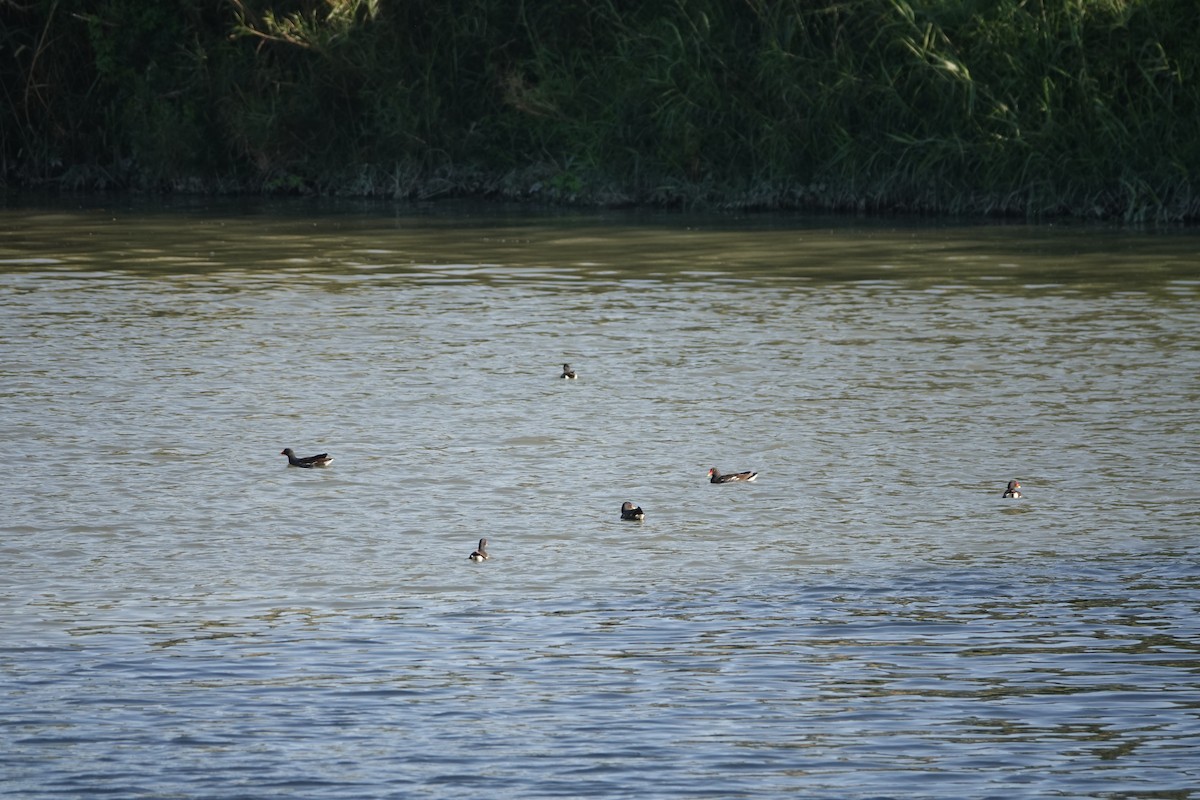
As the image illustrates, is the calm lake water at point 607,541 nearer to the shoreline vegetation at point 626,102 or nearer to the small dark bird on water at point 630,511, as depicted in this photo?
the small dark bird on water at point 630,511

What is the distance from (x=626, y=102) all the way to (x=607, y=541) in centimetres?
2384

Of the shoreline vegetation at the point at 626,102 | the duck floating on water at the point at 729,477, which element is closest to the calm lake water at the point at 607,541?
the duck floating on water at the point at 729,477

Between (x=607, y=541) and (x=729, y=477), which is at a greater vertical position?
(x=729, y=477)

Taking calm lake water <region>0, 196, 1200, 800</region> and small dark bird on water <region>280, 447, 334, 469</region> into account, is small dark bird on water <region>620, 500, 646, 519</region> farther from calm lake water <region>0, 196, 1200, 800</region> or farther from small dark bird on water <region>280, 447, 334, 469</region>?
small dark bird on water <region>280, 447, 334, 469</region>

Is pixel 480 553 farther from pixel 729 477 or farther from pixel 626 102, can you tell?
pixel 626 102

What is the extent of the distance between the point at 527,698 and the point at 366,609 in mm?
1878

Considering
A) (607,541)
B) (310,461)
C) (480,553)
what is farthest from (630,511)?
(310,461)

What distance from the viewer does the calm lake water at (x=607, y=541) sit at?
8.83 metres

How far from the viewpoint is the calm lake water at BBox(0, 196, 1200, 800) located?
883 centimetres

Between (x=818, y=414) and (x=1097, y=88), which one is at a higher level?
(x=1097, y=88)

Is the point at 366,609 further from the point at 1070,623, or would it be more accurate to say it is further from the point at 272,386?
the point at 272,386

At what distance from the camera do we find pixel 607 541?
504 inches

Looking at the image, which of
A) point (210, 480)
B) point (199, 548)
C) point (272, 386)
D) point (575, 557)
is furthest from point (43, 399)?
point (575, 557)

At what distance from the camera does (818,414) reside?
57.2 feet
